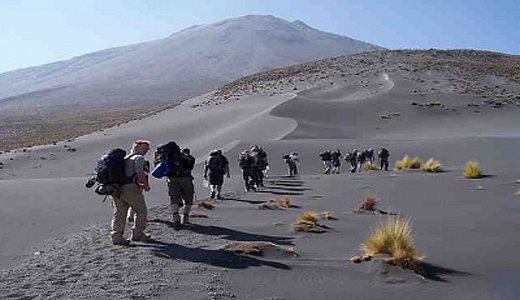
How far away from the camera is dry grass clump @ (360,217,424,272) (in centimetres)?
704

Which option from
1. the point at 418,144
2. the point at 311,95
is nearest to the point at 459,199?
the point at 418,144

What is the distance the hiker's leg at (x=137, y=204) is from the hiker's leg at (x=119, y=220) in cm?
12

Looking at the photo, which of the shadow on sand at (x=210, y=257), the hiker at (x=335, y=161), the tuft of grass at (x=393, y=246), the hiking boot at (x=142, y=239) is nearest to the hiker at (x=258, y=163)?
the hiker at (x=335, y=161)

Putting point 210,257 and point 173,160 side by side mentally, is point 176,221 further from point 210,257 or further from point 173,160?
point 210,257

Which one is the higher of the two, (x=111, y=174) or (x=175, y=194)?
(x=111, y=174)

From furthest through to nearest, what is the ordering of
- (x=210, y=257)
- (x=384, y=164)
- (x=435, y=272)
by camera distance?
(x=384, y=164), (x=210, y=257), (x=435, y=272)

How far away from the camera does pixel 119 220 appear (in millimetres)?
9117

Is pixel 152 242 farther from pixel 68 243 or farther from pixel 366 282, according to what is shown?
pixel 366 282

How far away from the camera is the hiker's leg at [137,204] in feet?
30.0

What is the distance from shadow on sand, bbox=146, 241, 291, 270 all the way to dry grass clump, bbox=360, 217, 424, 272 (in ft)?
3.53

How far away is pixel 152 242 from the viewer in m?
9.32

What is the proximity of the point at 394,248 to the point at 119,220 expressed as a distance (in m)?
4.07

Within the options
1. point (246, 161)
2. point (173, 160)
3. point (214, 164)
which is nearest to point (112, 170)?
point (173, 160)

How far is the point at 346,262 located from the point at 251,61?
18577cm
